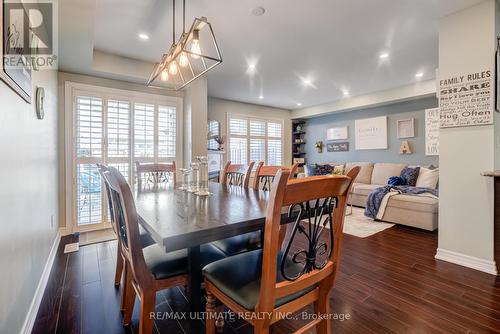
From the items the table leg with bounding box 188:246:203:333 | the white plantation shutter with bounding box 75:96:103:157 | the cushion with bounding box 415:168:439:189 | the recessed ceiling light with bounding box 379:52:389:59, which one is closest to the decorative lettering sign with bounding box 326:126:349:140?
the cushion with bounding box 415:168:439:189

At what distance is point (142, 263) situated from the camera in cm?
117

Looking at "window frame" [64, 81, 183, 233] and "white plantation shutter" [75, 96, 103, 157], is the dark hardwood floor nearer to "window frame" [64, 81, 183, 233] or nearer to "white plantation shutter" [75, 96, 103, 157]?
"window frame" [64, 81, 183, 233]

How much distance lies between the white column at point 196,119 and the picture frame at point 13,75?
2.25m

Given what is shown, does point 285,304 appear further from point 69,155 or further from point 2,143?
point 69,155

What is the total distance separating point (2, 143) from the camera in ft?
3.84

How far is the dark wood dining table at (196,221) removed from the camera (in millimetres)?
991

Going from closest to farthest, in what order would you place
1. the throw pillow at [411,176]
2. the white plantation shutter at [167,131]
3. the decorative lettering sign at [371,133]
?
1. the white plantation shutter at [167,131]
2. the throw pillow at [411,176]
3. the decorative lettering sign at [371,133]

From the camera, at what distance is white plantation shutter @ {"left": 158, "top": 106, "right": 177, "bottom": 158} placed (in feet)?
13.2

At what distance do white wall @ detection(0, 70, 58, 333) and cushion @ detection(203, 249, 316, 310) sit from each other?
3.16 feet

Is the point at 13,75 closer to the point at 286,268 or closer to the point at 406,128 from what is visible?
the point at 286,268

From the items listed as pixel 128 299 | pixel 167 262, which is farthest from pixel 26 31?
pixel 128 299

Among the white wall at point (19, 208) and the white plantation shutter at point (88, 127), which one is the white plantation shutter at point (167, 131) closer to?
the white plantation shutter at point (88, 127)

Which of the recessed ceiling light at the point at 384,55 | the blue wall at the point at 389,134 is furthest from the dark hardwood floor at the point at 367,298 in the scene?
the blue wall at the point at 389,134

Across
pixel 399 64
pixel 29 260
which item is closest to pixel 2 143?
pixel 29 260
